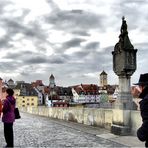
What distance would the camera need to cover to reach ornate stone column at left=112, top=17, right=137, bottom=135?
1506 centimetres

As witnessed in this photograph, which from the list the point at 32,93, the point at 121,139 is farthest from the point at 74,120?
the point at 32,93

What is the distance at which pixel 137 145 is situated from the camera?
12.1 metres

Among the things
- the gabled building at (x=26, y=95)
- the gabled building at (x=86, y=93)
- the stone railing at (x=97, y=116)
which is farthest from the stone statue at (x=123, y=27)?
the gabled building at (x=86, y=93)

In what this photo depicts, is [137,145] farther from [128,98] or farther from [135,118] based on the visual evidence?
[128,98]

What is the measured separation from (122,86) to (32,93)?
165 metres

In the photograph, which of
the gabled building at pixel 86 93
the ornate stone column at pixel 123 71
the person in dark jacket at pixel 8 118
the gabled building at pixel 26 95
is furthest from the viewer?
the gabled building at pixel 86 93

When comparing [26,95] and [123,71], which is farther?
[26,95]

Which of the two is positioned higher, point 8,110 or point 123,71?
point 123,71

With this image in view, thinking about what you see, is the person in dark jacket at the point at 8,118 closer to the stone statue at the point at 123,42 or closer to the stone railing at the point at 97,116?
the stone railing at the point at 97,116

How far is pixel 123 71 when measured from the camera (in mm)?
15328

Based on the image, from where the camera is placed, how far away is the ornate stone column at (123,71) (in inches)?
593

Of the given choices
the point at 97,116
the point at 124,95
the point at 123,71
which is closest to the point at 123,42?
the point at 123,71

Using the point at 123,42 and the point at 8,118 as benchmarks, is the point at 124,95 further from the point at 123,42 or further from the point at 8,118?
the point at 8,118

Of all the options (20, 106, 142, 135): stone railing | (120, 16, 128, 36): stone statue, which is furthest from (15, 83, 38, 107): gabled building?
(120, 16, 128, 36): stone statue
